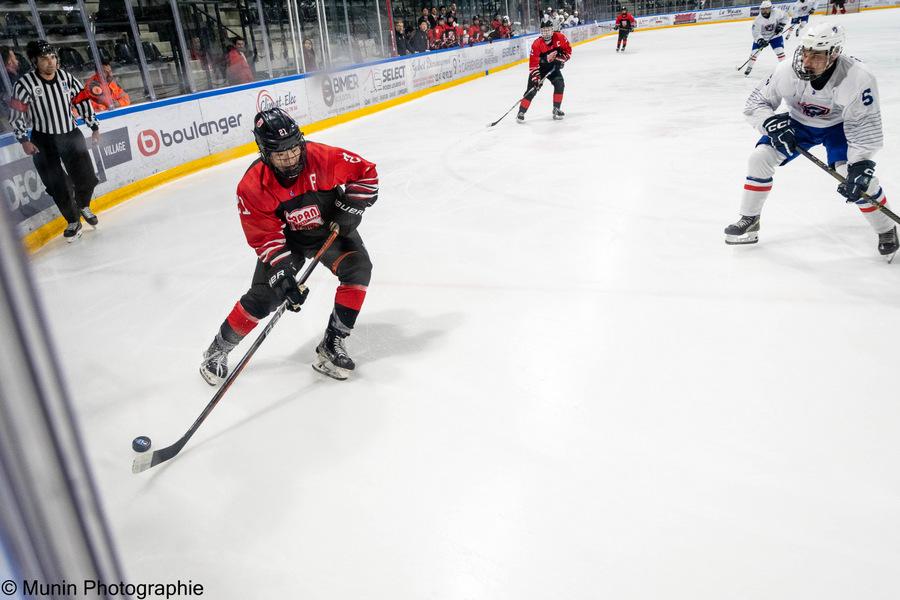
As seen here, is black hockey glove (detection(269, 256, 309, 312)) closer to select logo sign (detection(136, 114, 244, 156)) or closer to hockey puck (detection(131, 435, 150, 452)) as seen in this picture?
hockey puck (detection(131, 435, 150, 452))

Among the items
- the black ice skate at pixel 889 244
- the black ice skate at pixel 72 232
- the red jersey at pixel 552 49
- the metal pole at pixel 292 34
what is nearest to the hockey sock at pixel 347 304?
the black ice skate at pixel 889 244

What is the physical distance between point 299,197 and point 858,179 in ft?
8.01

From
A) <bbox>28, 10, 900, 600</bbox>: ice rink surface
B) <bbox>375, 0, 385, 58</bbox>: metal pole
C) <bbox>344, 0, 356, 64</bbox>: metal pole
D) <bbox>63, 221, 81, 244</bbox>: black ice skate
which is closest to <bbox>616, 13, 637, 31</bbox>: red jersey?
<bbox>375, 0, 385, 58</bbox>: metal pole

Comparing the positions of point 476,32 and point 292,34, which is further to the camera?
point 476,32

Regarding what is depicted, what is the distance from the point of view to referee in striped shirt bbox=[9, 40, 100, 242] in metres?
3.91

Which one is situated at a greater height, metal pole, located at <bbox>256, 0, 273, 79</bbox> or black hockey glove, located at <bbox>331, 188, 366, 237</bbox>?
metal pole, located at <bbox>256, 0, 273, 79</bbox>

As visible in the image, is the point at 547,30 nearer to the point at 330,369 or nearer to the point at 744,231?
the point at 744,231

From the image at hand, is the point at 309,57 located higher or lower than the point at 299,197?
higher

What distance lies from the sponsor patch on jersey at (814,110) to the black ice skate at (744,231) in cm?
58

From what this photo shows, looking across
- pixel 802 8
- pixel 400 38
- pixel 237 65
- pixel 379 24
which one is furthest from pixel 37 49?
pixel 802 8

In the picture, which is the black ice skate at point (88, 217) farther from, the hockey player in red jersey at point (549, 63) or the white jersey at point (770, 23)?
the white jersey at point (770, 23)

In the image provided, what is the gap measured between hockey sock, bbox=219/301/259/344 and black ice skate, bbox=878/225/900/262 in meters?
2.91

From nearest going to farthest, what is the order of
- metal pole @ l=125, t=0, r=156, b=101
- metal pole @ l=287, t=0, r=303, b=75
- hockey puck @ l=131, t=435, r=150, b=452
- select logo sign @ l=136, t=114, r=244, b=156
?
hockey puck @ l=131, t=435, r=150, b=452 < select logo sign @ l=136, t=114, r=244, b=156 < metal pole @ l=125, t=0, r=156, b=101 < metal pole @ l=287, t=0, r=303, b=75

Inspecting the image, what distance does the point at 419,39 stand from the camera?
11.5m
